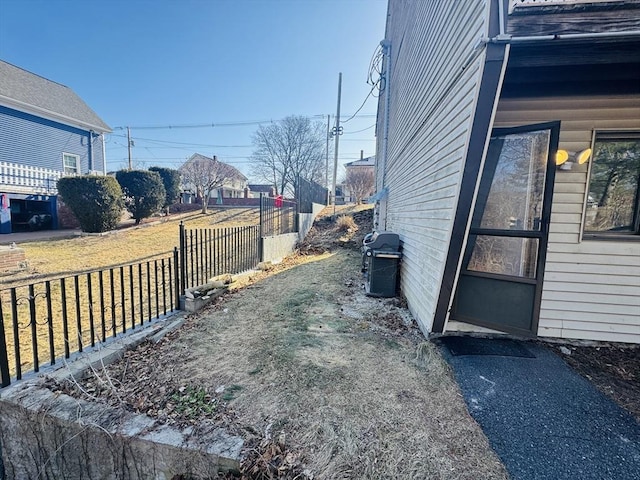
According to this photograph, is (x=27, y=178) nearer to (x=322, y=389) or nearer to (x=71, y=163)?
(x=71, y=163)

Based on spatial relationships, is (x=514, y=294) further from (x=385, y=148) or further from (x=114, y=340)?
(x=385, y=148)

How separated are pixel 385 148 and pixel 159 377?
9091 millimetres

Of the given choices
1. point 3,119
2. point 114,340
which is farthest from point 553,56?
point 3,119

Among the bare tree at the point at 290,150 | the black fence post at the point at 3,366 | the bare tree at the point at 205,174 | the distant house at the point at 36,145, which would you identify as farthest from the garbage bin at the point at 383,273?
the bare tree at the point at 290,150

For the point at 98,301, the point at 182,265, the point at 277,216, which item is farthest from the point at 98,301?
the point at 277,216

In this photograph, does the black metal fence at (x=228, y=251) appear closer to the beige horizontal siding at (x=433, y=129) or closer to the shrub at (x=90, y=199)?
the beige horizontal siding at (x=433, y=129)

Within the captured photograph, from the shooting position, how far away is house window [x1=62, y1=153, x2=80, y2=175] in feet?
49.2

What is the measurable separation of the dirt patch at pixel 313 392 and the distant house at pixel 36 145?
14.4 metres

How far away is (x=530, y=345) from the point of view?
315 centimetres

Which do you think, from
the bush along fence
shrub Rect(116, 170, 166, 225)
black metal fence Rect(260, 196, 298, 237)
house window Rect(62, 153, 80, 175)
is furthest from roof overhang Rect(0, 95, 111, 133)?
black metal fence Rect(260, 196, 298, 237)

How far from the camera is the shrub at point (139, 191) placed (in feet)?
42.8

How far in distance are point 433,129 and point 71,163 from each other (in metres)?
19.1

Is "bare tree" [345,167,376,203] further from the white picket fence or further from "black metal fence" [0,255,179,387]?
"black metal fence" [0,255,179,387]

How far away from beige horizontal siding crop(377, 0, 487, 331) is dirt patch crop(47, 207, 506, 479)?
2.89 feet
